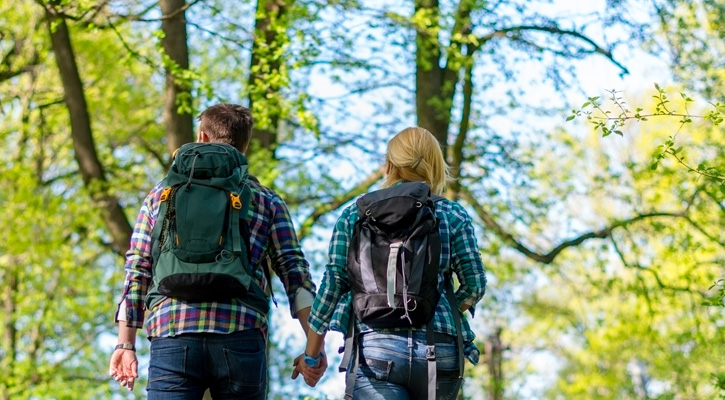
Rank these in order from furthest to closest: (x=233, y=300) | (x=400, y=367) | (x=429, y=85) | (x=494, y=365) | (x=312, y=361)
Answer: (x=494, y=365) → (x=429, y=85) → (x=312, y=361) → (x=233, y=300) → (x=400, y=367)

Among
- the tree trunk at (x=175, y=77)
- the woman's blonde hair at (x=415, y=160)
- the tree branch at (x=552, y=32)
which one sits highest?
the tree branch at (x=552, y=32)

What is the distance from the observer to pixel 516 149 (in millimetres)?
12648

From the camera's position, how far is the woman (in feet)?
12.1

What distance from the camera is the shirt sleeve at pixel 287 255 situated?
4168mm

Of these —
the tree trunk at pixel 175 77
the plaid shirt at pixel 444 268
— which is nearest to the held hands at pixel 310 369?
the plaid shirt at pixel 444 268

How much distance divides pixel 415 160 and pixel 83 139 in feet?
24.0

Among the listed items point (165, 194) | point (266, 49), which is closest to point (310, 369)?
point (165, 194)

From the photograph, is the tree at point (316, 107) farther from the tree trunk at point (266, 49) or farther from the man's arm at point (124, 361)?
the man's arm at point (124, 361)

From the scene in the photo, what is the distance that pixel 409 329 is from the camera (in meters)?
3.75

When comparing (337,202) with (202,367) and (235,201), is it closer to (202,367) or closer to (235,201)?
(235,201)

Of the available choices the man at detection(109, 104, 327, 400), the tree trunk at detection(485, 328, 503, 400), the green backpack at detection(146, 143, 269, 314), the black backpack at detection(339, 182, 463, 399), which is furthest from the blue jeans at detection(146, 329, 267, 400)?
the tree trunk at detection(485, 328, 503, 400)

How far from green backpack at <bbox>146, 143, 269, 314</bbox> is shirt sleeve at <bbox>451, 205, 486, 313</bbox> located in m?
0.79

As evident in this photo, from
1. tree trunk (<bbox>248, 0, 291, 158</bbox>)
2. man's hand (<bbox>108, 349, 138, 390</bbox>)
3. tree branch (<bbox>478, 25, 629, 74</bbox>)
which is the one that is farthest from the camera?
tree branch (<bbox>478, 25, 629, 74</bbox>)

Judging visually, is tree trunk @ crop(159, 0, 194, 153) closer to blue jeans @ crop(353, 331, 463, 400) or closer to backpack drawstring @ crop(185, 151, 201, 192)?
backpack drawstring @ crop(185, 151, 201, 192)
